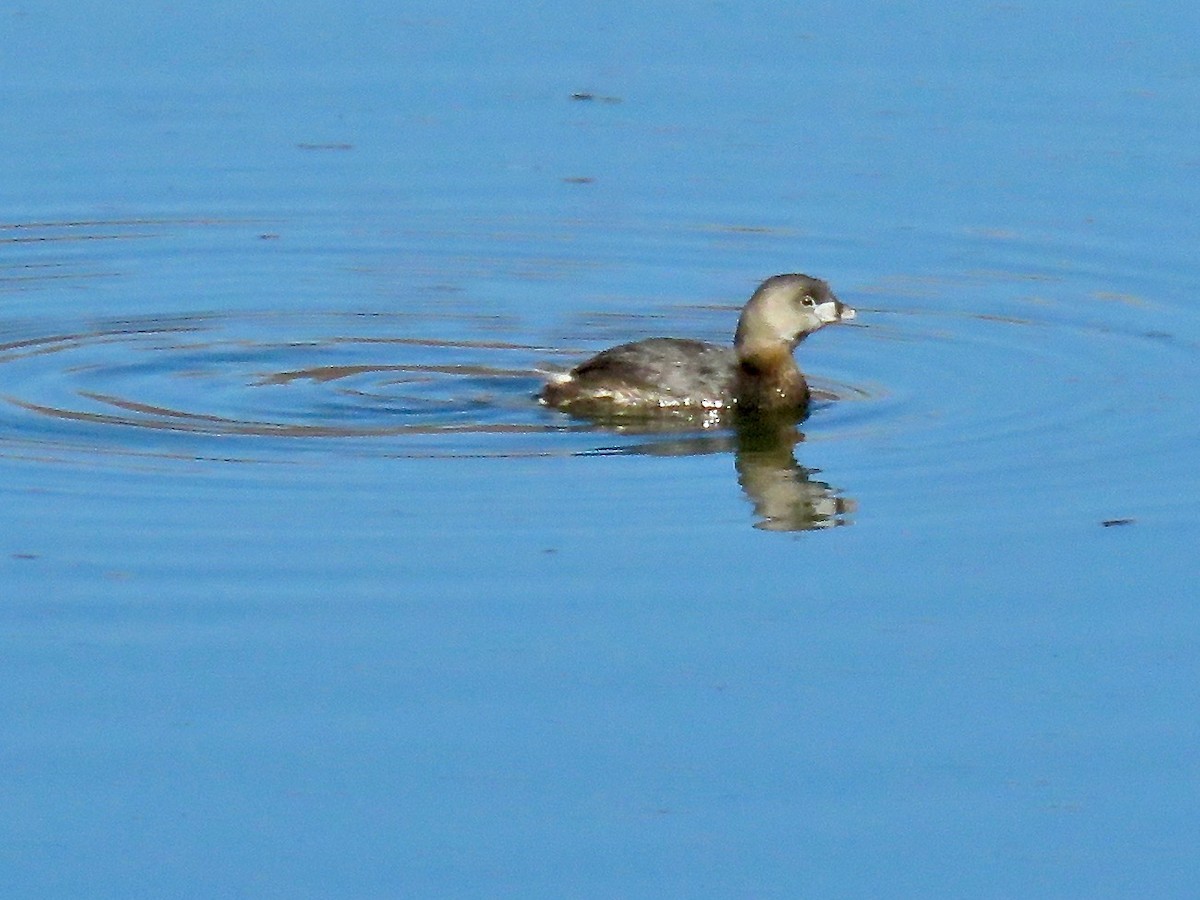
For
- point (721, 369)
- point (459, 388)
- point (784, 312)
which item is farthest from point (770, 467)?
point (459, 388)

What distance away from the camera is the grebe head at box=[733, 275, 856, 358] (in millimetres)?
12477

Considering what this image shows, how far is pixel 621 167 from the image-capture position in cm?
1628

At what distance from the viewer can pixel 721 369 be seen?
1241 centimetres

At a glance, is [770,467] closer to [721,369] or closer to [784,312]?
[721,369]

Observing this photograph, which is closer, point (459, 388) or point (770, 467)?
point (770, 467)

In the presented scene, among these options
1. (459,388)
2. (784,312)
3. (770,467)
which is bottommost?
(770,467)

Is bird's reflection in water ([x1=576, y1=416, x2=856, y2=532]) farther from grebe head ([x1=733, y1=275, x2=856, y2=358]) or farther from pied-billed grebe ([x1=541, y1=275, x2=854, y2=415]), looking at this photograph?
grebe head ([x1=733, y1=275, x2=856, y2=358])

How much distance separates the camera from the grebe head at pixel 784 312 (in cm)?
1248

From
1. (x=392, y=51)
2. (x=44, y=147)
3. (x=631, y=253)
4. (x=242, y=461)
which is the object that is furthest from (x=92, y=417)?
(x=392, y=51)

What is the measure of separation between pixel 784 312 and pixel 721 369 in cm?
44

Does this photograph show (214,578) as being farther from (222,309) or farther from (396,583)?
(222,309)

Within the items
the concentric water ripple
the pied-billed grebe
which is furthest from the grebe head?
the concentric water ripple

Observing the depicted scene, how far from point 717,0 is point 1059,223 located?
544cm

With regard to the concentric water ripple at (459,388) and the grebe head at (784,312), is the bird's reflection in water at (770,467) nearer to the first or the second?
the concentric water ripple at (459,388)
